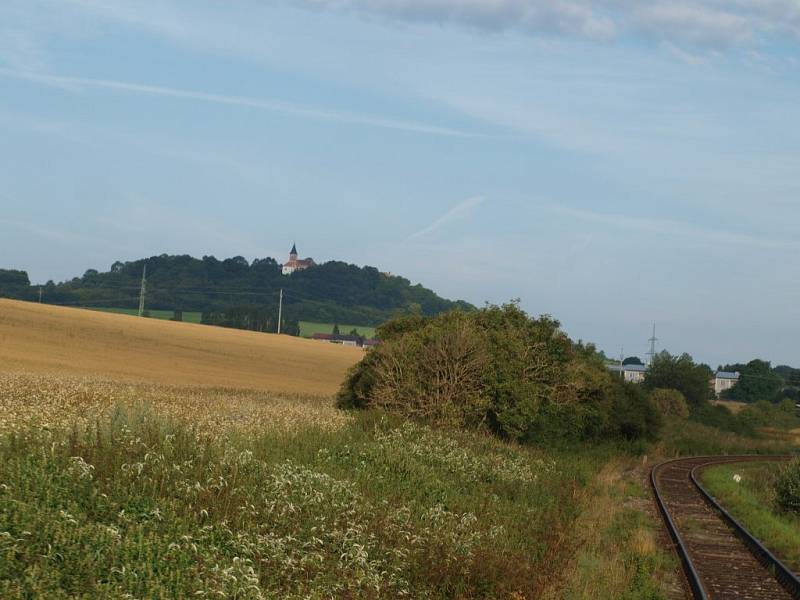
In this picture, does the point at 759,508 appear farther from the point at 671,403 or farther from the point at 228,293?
Answer: the point at 228,293

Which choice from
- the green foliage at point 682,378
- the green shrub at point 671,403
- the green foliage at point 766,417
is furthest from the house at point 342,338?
the green foliage at point 766,417

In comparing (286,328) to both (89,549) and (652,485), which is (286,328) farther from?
(89,549)

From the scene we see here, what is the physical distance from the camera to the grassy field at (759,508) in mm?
18938

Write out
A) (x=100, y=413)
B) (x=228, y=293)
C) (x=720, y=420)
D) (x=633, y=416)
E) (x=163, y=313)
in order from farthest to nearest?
(x=228, y=293) → (x=163, y=313) → (x=720, y=420) → (x=633, y=416) → (x=100, y=413)

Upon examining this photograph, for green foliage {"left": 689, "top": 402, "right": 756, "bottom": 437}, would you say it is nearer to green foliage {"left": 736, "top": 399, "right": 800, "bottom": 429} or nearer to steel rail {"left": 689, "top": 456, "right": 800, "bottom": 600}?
green foliage {"left": 736, "top": 399, "right": 800, "bottom": 429}

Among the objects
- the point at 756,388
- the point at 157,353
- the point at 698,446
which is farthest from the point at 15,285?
the point at 756,388

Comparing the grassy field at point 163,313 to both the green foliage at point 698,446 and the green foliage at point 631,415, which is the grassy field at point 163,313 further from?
the green foliage at point 631,415

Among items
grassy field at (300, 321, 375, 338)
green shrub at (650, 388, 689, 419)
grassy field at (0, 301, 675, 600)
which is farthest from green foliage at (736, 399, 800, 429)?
grassy field at (0, 301, 675, 600)

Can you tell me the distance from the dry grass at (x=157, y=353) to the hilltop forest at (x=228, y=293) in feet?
163

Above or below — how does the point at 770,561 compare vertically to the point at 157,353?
below

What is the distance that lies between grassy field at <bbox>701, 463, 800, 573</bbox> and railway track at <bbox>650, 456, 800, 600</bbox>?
516 millimetres

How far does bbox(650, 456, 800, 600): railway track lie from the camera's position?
46.6 ft

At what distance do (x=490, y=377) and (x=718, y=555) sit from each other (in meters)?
17.3

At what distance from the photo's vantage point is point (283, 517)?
10.5 m
